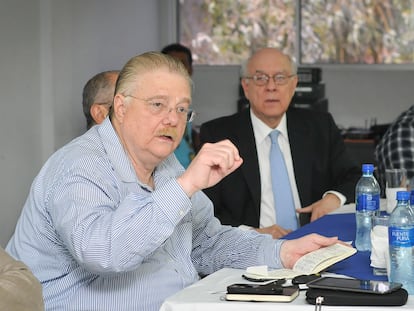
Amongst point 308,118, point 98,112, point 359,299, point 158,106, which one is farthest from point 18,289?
point 308,118

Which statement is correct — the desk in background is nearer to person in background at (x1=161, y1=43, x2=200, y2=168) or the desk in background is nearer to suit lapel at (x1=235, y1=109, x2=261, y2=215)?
suit lapel at (x1=235, y1=109, x2=261, y2=215)

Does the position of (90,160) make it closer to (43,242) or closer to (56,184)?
(56,184)

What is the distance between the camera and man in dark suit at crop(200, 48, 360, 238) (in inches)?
176

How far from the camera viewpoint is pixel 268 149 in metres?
4.55

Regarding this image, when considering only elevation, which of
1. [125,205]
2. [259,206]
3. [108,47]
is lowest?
[259,206]

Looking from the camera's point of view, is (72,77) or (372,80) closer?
(72,77)

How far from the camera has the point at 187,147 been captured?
6.33 m

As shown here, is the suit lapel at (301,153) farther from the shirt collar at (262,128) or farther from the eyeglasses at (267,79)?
the eyeglasses at (267,79)

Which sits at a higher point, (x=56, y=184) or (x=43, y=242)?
(x=56, y=184)

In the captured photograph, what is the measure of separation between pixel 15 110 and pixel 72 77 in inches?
30.0

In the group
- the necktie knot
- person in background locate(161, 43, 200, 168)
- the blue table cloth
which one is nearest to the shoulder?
the necktie knot

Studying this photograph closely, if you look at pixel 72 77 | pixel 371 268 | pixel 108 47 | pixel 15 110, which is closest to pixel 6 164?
pixel 15 110

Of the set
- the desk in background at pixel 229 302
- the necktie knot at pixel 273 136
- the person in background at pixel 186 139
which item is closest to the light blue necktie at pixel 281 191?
the necktie knot at pixel 273 136

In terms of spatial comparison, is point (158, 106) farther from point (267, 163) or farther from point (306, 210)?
point (267, 163)
